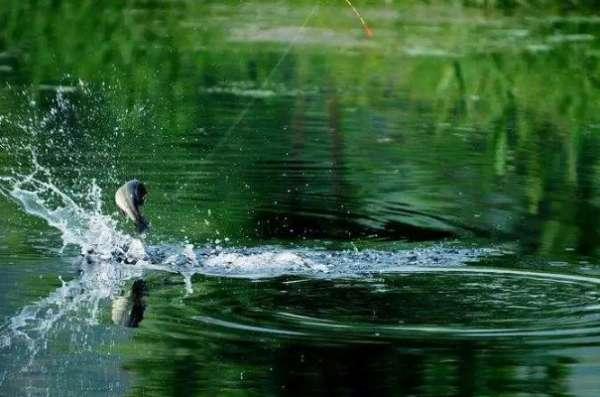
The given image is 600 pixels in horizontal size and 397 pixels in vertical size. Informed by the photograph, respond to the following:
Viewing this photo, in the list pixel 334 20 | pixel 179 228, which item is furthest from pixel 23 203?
pixel 334 20

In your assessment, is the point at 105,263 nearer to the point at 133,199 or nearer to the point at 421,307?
the point at 133,199

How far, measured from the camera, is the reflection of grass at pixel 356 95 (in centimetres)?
1117

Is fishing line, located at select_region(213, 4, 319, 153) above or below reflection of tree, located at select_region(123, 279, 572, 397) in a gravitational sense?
above

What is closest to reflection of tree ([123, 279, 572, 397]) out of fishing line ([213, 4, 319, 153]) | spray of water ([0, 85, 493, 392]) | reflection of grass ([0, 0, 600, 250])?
spray of water ([0, 85, 493, 392])

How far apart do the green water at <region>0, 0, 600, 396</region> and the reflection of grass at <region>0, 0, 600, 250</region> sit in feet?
0.12

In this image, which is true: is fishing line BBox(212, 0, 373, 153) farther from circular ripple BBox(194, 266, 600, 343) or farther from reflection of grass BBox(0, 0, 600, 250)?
circular ripple BBox(194, 266, 600, 343)

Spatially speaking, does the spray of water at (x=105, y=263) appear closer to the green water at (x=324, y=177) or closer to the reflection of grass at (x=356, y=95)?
the green water at (x=324, y=177)

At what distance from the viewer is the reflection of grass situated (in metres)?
11.2

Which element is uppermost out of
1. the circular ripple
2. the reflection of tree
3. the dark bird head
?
the dark bird head

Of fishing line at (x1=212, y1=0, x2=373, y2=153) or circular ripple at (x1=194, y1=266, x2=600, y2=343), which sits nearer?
circular ripple at (x1=194, y1=266, x2=600, y2=343)

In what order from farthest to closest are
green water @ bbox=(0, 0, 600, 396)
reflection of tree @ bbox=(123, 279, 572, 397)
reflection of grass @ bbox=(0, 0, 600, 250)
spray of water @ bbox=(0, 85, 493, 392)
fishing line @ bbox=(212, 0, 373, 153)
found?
fishing line @ bbox=(212, 0, 373, 153) < reflection of grass @ bbox=(0, 0, 600, 250) < spray of water @ bbox=(0, 85, 493, 392) < green water @ bbox=(0, 0, 600, 396) < reflection of tree @ bbox=(123, 279, 572, 397)

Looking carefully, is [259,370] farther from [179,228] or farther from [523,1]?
[523,1]

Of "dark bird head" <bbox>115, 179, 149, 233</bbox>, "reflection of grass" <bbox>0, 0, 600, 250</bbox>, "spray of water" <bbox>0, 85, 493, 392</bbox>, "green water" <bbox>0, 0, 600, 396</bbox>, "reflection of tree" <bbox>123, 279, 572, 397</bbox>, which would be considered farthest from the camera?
"reflection of grass" <bbox>0, 0, 600, 250</bbox>

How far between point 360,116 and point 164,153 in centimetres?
261
